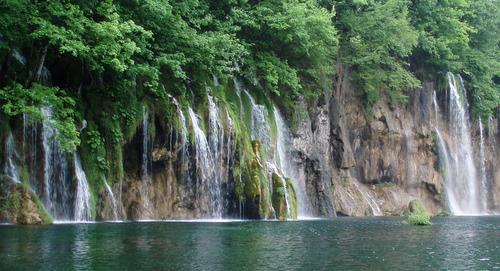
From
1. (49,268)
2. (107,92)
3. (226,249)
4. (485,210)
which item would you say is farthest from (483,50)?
(49,268)

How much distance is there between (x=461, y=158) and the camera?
5588 cm

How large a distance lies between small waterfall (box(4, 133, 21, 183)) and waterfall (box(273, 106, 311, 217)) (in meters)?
16.4

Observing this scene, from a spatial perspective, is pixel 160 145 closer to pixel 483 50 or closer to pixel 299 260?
pixel 299 260

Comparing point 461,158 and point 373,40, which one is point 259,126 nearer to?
point 373,40

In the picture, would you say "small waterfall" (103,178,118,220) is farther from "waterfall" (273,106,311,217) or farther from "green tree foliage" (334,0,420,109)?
"green tree foliage" (334,0,420,109)

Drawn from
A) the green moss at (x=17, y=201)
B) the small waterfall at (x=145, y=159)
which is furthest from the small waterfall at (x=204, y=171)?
the green moss at (x=17, y=201)

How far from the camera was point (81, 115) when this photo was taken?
28859 mm

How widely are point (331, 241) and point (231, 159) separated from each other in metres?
12.8

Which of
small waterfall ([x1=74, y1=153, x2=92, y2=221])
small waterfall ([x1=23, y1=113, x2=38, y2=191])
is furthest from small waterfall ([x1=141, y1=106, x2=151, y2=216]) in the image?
small waterfall ([x1=23, y1=113, x2=38, y2=191])

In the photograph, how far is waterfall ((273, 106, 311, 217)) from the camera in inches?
1545

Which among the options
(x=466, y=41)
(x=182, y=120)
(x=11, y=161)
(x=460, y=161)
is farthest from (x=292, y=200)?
(x=466, y=41)

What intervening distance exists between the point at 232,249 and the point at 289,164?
22.8 meters

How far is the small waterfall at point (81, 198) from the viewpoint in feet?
89.0

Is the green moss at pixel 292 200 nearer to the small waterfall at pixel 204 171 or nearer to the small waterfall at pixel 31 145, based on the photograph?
the small waterfall at pixel 204 171
